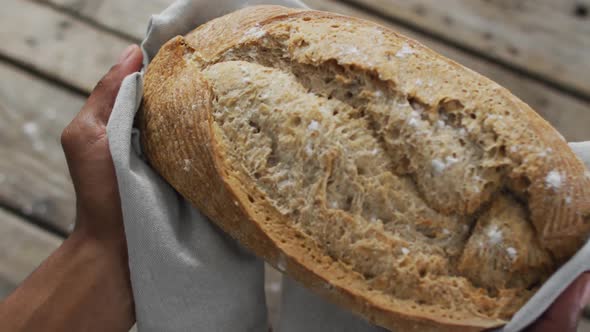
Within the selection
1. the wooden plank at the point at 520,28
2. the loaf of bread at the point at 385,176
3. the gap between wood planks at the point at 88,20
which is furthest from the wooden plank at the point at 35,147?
the wooden plank at the point at 520,28

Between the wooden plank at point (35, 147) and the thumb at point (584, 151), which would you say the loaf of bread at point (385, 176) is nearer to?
the thumb at point (584, 151)

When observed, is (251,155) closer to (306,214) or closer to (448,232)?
(306,214)

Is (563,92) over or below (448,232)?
over

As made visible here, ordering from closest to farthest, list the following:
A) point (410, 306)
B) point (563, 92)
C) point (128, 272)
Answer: point (410, 306) → point (128, 272) → point (563, 92)

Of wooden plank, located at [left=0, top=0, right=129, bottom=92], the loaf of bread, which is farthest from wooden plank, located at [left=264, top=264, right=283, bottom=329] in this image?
wooden plank, located at [left=0, top=0, right=129, bottom=92]

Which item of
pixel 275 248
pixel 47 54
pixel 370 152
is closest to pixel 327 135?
pixel 370 152

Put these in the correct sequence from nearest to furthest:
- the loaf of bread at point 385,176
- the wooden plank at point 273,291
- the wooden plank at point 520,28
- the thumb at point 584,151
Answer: the loaf of bread at point 385,176 → the thumb at point 584,151 → the wooden plank at point 273,291 → the wooden plank at point 520,28

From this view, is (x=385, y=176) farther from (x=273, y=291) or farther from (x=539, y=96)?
(x=539, y=96)
